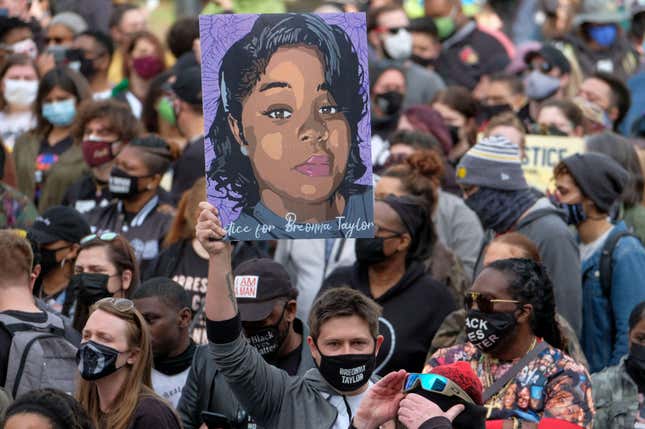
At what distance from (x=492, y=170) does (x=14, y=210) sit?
3.21 m

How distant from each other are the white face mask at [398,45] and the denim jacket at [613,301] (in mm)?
5202

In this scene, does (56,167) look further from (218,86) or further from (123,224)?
(218,86)

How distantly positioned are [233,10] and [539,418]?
7096 mm

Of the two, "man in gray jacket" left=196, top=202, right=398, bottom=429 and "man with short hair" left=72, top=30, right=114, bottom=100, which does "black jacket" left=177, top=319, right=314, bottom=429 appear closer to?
"man in gray jacket" left=196, top=202, right=398, bottom=429

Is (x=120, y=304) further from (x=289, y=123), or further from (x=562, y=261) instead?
(x=562, y=261)

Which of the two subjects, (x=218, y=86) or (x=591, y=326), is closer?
(x=218, y=86)

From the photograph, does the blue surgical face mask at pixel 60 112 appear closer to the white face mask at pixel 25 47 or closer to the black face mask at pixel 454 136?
the white face mask at pixel 25 47

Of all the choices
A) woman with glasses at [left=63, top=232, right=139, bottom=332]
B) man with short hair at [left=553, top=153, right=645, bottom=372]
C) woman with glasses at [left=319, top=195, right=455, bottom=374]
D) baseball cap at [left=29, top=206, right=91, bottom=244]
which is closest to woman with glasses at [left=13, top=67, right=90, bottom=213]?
baseball cap at [left=29, top=206, right=91, bottom=244]

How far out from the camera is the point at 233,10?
480 inches

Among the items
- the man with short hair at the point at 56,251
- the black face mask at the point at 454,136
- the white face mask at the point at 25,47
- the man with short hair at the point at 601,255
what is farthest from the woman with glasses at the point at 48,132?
the man with short hair at the point at 601,255

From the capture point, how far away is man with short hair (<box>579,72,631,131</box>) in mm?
11484

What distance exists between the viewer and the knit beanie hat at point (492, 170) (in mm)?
8078

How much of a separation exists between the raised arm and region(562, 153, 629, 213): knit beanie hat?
3137mm

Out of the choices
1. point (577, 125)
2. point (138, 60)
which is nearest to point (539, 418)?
point (577, 125)
